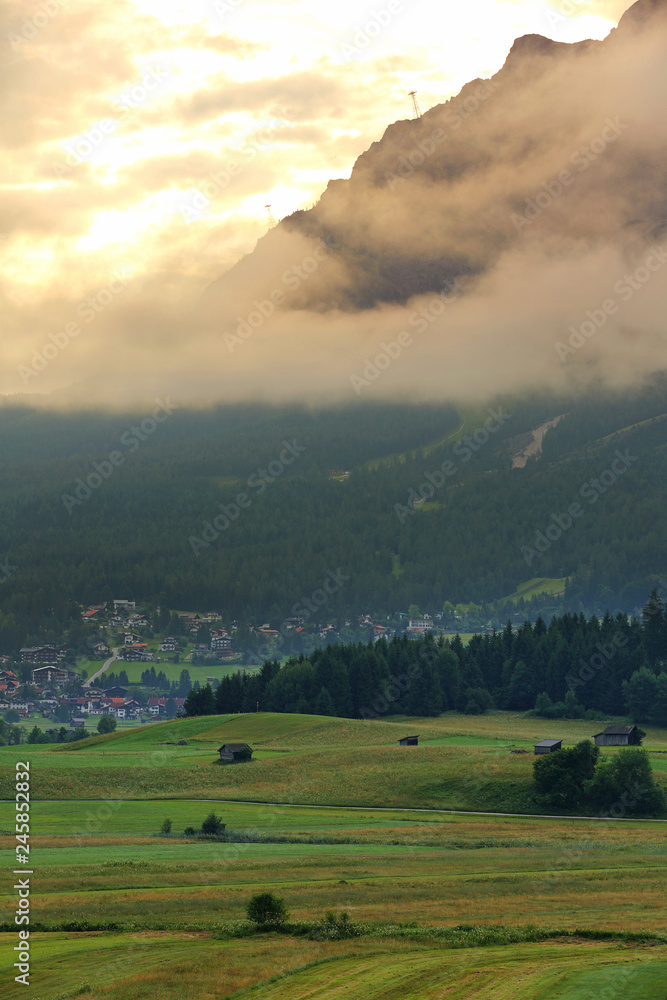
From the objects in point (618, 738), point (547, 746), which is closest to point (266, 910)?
point (547, 746)

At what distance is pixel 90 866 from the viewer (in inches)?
1949

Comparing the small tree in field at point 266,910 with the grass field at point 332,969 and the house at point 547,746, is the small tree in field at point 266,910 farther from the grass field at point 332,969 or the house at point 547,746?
the house at point 547,746

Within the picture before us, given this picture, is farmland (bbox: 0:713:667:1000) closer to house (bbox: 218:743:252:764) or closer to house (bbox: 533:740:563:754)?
house (bbox: 218:743:252:764)

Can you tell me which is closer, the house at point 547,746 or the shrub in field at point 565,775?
the shrub in field at point 565,775

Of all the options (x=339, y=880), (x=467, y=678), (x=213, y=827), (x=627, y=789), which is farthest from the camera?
(x=467, y=678)

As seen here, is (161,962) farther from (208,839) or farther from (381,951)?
(208,839)

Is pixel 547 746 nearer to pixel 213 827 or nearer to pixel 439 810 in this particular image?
pixel 439 810

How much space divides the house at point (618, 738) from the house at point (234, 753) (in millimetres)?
37512

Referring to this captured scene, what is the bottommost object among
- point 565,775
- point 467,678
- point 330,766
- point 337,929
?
point 330,766

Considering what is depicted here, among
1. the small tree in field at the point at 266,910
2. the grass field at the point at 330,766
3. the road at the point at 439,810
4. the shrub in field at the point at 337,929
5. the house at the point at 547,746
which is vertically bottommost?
the road at the point at 439,810

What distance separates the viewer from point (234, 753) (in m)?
104

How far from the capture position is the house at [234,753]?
104 meters

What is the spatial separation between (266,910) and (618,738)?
7771 cm

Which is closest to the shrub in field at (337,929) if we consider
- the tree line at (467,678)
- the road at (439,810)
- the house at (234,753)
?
the road at (439,810)
